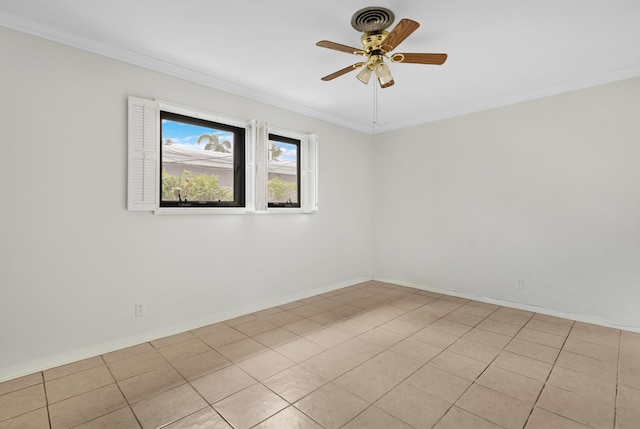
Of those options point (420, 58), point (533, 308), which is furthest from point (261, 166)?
point (533, 308)

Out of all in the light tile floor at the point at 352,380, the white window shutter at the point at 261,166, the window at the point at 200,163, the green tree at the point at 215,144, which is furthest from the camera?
the white window shutter at the point at 261,166

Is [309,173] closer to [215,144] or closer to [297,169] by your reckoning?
[297,169]

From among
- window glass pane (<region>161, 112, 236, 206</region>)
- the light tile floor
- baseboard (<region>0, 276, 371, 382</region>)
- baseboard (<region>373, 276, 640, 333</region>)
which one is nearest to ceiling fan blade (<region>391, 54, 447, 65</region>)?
window glass pane (<region>161, 112, 236, 206</region>)

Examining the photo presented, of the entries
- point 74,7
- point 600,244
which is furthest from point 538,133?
point 74,7

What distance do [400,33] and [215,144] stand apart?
2293 mm

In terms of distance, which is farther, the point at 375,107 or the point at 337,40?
the point at 375,107

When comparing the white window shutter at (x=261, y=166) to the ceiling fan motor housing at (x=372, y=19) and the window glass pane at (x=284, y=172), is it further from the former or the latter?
the ceiling fan motor housing at (x=372, y=19)

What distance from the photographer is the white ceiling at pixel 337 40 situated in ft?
7.24

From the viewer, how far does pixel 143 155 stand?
9.41ft

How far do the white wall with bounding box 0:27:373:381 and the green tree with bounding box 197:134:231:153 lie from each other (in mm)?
300

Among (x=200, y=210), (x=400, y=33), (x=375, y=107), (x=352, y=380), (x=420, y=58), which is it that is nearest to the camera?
(x=400, y=33)

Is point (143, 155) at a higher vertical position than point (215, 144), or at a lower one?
lower

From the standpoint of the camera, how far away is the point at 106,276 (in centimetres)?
269

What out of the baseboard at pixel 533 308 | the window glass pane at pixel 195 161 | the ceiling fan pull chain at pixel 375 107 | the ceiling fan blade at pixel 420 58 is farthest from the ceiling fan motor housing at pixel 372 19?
the baseboard at pixel 533 308
